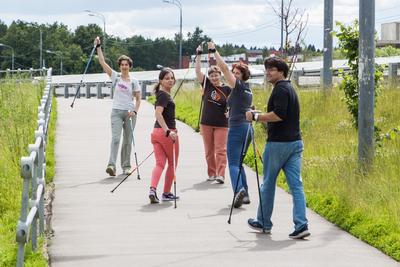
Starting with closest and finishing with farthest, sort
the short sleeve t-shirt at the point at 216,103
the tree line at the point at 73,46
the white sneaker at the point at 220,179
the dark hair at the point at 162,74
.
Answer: the dark hair at the point at 162,74 → the short sleeve t-shirt at the point at 216,103 → the white sneaker at the point at 220,179 → the tree line at the point at 73,46

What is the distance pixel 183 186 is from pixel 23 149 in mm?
2243

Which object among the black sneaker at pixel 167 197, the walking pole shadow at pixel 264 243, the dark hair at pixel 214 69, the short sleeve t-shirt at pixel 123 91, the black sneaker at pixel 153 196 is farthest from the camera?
the short sleeve t-shirt at pixel 123 91

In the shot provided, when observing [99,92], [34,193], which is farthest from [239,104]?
[99,92]

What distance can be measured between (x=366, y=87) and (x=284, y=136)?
2.69 metres

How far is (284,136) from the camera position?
8.93 metres

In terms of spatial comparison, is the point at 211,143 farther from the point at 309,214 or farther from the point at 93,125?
the point at 93,125

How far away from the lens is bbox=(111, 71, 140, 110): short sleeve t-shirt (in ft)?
44.0

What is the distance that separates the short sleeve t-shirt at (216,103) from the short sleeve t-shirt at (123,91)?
1320mm

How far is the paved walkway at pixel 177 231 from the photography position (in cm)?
796

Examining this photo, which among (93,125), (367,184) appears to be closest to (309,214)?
(367,184)

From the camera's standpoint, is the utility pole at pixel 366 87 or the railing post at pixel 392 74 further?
the railing post at pixel 392 74

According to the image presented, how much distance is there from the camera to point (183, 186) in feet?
41.2

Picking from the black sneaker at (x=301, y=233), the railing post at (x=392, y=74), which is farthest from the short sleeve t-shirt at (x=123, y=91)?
the railing post at (x=392, y=74)

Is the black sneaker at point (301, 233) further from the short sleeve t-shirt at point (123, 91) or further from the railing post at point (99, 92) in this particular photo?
the railing post at point (99, 92)
